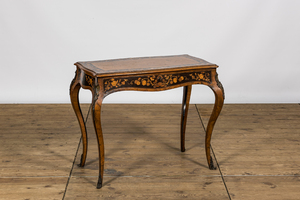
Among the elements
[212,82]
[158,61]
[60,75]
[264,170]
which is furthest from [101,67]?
[60,75]

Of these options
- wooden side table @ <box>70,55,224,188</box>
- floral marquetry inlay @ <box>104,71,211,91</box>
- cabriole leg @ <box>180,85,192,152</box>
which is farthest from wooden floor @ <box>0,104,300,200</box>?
floral marquetry inlay @ <box>104,71,211,91</box>

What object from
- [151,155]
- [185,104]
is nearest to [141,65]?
[185,104]

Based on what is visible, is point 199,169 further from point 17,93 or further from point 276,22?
point 17,93

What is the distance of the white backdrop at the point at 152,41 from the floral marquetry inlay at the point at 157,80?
1.87 meters

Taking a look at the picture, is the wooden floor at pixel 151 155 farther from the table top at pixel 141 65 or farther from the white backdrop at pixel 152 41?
the table top at pixel 141 65

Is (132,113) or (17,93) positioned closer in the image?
(132,113)

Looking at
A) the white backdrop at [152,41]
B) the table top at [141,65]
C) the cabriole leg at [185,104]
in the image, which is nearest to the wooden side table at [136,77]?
the table top at [141,65]

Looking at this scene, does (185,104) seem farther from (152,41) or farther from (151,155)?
(152,41)

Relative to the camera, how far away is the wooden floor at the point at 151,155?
2.47m

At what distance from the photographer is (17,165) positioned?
9.12ft

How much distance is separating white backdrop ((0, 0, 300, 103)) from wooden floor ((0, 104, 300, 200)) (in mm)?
356

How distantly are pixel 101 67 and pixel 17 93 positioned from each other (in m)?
2.31

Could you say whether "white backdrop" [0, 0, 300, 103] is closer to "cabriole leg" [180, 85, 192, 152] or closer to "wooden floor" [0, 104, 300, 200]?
"wooden floor" [0, 104, 300, 200]

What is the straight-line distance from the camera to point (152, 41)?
424 cm
